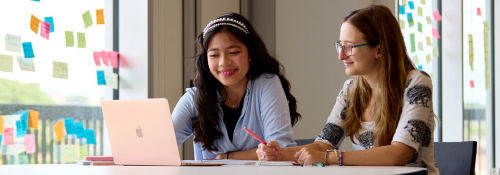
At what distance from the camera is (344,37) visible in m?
1.63

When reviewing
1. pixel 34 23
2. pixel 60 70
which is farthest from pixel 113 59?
pixel 34 23

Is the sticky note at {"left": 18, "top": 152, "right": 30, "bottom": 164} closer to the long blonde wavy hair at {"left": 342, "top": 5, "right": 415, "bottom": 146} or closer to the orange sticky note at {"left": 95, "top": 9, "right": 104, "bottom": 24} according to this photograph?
the orange sticky note at {"left": 95, "top": 9, "right": 104, "bottom": 24}

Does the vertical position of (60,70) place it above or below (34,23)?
below

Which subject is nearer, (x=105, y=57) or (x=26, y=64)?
(x=26, y=64)

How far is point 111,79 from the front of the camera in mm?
2482

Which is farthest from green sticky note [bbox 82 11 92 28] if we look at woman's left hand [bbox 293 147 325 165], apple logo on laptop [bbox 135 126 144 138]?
woman's left hand [bbox 293 147 325 165]

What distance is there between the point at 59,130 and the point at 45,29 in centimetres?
45

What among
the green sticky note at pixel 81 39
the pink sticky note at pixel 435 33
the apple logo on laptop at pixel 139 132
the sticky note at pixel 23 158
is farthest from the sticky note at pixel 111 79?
the pink sticky note at pixel 435 33

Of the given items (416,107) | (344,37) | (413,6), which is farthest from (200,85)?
(413,6)

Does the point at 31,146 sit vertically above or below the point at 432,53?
below

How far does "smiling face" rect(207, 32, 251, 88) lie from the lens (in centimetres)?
193

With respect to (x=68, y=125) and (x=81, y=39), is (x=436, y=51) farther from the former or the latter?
(x=68, y=125)

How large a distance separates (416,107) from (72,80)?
1.56m

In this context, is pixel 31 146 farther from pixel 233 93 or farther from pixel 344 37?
pixel 344 37
